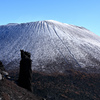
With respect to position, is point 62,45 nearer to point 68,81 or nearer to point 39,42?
point 39,42


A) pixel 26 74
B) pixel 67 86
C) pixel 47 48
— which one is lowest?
pixel 67 86

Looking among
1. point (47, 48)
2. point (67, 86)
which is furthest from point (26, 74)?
point (47, 48)

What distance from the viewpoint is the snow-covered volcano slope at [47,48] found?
38.8 m

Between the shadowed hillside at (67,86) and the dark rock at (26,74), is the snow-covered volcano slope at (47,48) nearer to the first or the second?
the shadowed hillside at (67,86)

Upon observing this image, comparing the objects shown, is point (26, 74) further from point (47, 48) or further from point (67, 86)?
point (47, 48)

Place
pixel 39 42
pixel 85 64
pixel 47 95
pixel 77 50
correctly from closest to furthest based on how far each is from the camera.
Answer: pixel 47 95, pixel 85 64, pixel 77 50, pixel 39 42

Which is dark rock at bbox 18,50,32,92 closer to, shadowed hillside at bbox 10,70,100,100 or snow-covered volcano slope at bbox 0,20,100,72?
shadowed hillside at bbox 10,70,100,100

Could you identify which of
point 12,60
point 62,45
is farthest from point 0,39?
point 62,45

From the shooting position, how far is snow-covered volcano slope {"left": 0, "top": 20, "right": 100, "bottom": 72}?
127ft

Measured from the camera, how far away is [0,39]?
61156 mm

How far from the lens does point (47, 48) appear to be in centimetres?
4856

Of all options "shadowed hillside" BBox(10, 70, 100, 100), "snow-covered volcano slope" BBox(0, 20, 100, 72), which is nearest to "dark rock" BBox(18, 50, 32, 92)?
"shadowed hillside" BBox(10, 70, 100, 100)

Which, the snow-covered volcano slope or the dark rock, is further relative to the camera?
the snow-covered volcano slope

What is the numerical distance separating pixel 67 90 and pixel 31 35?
38949mm
